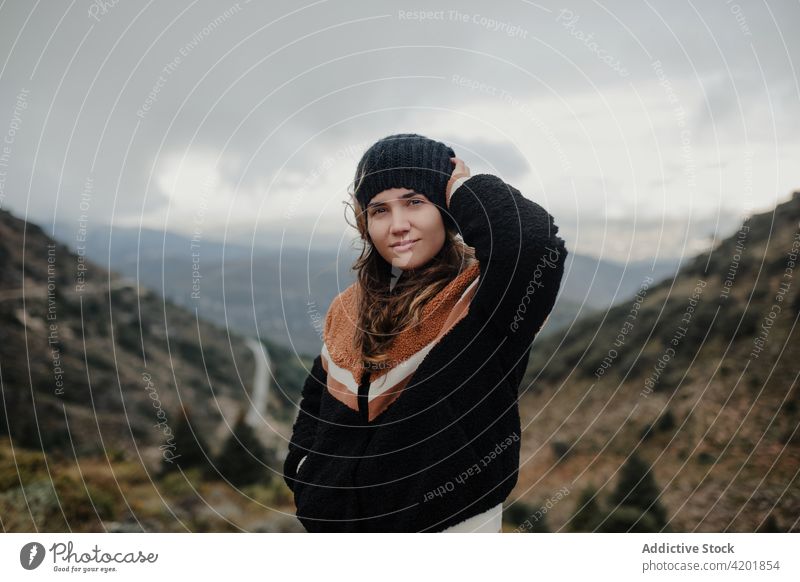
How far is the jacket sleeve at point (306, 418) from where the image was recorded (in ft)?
5.97

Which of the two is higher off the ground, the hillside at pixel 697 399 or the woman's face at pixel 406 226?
the woman's face at pixel 406 226

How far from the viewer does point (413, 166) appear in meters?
1.66

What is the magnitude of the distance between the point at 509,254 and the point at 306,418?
789 millimetres

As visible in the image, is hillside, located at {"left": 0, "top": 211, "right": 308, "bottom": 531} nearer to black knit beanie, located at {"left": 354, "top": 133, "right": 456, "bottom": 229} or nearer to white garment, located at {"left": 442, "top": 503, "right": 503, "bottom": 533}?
white garment, located at {"left": 442, "top": 503, "right": 503, "bottom": 533}

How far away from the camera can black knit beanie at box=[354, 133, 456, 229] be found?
1.66 m

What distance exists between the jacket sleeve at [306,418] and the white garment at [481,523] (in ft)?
1.48

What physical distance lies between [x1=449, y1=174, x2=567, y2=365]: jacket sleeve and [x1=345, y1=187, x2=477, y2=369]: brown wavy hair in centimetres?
16

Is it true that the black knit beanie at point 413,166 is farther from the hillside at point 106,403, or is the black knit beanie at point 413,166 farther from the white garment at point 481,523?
the hillside at point 106,403

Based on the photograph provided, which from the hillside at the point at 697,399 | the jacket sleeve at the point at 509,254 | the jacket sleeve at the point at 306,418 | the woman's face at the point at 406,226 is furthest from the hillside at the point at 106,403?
the hillside at the point at 697,399

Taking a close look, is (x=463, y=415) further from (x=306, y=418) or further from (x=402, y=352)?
(x=306, y=418)

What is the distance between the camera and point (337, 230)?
2.36 metres

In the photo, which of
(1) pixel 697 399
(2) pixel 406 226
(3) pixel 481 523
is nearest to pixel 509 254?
(2) pixel 406 226
